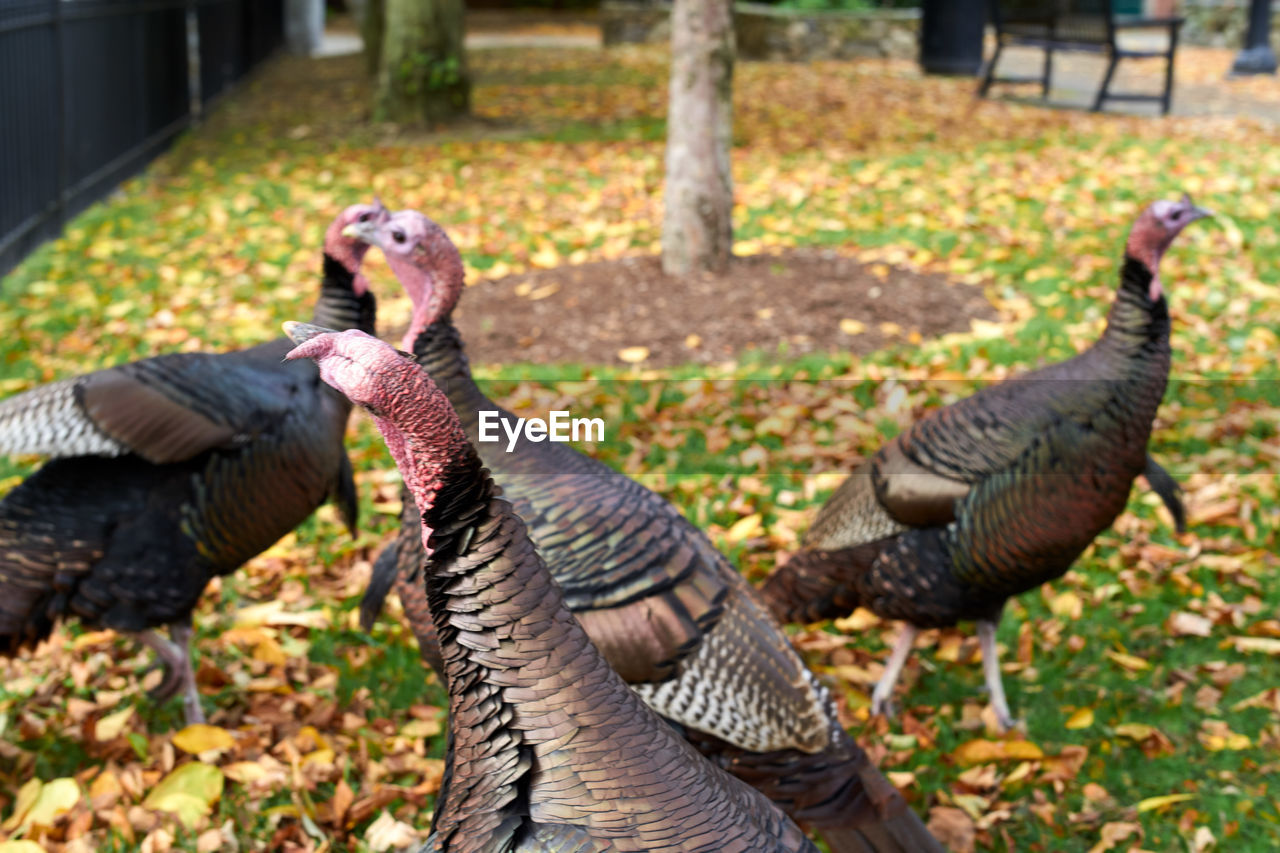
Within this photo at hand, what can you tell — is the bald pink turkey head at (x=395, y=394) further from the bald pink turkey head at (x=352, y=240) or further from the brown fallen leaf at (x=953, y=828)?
the brown fallen leaf at (x=953, y=828)

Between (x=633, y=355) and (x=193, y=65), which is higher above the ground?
(x=193, y=65)

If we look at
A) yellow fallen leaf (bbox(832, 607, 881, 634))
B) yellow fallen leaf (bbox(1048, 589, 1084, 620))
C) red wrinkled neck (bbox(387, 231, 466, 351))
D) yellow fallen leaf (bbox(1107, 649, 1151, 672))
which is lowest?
yellow fallen leaf (bbox(832, 607, 881, 634))

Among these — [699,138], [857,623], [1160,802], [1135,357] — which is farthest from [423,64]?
[1160,802]

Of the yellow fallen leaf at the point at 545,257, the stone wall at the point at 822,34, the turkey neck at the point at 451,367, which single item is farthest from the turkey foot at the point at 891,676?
the stone wall at the point at 822,34

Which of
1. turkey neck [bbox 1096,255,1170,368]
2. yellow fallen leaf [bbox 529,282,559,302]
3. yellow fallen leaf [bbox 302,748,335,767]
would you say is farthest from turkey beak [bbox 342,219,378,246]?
yellow fallen leaf [bbox 529,282,559,302]

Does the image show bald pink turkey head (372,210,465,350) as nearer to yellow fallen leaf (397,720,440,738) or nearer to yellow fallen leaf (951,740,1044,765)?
yellow fallen leaf (397,720,440,738)

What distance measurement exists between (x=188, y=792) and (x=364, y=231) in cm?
161

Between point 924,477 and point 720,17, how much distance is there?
352 centimetres

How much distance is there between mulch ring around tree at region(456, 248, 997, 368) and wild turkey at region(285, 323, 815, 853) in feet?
13.3

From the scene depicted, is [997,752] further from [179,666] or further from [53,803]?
[53,803]

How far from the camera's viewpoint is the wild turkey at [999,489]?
10.7 feet

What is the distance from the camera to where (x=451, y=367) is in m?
2.91

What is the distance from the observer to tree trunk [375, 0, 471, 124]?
10438mm

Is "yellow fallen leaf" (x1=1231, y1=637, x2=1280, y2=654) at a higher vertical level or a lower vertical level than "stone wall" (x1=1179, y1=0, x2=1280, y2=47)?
lower
